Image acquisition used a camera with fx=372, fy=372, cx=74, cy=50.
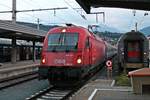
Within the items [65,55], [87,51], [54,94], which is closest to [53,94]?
[54,94]

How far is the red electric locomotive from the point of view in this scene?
16.4 meters

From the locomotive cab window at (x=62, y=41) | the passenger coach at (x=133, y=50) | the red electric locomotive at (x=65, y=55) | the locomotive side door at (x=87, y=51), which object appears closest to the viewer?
the red electric locomotive at (x=65, y=55)

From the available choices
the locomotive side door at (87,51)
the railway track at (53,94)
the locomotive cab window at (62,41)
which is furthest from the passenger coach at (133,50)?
the railway track at (53,94)

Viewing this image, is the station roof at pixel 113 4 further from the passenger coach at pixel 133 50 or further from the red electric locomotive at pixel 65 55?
the passenger coach at pixel 133 50

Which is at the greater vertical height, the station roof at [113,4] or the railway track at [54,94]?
the station roof at [113,4]

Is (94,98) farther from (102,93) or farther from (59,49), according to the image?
(59,49)

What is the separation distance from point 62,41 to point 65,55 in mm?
922

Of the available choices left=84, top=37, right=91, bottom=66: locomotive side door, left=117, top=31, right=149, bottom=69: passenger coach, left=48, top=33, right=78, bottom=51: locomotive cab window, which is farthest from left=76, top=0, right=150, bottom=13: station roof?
left=117, top=31, right=149, bottom=69: passenger coach

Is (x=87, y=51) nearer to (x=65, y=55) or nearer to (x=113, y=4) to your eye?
(x=65, y=55)

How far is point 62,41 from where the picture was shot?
1738 cm

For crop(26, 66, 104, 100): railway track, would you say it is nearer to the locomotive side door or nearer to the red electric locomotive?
the red electric locomotive

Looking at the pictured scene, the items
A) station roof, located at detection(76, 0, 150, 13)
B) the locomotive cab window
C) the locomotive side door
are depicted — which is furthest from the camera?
the locomotive side door

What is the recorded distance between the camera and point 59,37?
17547mm

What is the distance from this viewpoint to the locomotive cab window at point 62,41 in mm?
17066
